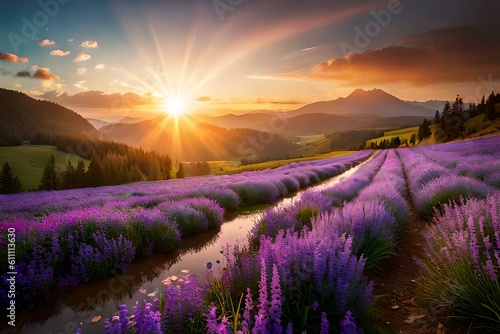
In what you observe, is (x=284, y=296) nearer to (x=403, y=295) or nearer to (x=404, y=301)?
(x=404, y=301)

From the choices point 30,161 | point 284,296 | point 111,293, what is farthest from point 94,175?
point 284,296

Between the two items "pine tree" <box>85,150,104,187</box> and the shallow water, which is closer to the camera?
the shallow water

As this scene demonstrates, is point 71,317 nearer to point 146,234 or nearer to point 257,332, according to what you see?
point 146,234

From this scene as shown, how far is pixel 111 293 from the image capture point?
423 cm

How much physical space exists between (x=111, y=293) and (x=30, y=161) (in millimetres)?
126721

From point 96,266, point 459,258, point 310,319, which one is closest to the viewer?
point 310,319

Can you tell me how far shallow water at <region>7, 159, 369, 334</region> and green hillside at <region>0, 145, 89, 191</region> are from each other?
96.1m

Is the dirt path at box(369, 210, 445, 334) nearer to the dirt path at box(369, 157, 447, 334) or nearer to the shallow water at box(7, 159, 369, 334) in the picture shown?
the dirt path at box(369, 157, 447, 334)

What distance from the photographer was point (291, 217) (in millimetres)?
6457

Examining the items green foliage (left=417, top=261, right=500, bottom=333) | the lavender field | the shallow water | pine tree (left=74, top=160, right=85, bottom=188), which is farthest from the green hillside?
green foliage (left=417, top=261, right=500, bottom=333)

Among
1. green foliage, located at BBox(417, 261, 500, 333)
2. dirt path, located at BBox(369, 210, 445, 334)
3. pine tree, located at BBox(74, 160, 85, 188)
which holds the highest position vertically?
green foliage, located at BBox(417, 261, 500, 333)

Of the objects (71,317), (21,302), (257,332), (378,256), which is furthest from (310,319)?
(21,302)

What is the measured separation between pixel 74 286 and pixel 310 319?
389cm

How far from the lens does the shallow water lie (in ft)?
11.2
